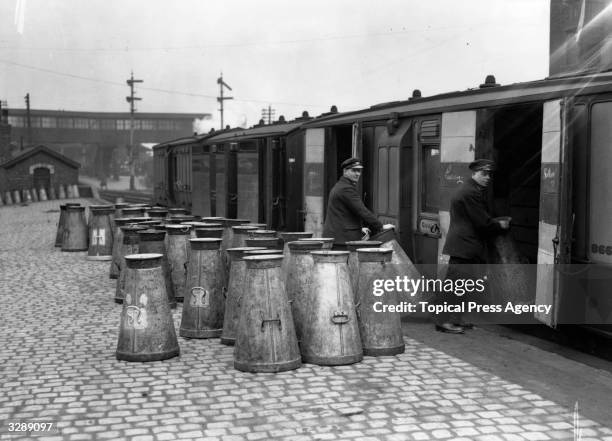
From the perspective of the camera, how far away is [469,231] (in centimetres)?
795

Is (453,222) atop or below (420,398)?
atop

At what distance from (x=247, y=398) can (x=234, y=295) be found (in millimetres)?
1702

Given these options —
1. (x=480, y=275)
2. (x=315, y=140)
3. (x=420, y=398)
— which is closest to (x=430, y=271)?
(x=480, y=275)

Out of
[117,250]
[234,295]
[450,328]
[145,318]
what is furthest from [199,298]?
[117,250]

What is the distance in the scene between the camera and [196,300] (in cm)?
780

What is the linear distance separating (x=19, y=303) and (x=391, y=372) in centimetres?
564

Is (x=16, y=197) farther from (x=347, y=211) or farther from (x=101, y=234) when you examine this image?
(x=347, y=211)

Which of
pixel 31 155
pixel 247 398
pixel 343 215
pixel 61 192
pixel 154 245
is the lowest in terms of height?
pixel 247 398

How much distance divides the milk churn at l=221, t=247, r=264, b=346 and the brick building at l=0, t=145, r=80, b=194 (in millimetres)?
40986

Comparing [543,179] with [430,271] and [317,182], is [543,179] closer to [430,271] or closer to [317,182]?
[430,271]

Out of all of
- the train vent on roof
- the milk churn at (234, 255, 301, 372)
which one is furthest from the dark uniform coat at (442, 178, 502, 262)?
the milk churn at (234, 255, 301, 372)

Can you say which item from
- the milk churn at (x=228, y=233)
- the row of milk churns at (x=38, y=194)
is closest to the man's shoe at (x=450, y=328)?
the milk churn at (x=228, y=233)

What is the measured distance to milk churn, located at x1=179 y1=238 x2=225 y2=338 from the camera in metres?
7.77

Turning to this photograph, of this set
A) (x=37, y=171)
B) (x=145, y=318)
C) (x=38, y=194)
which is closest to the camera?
(x=145, y=318)
